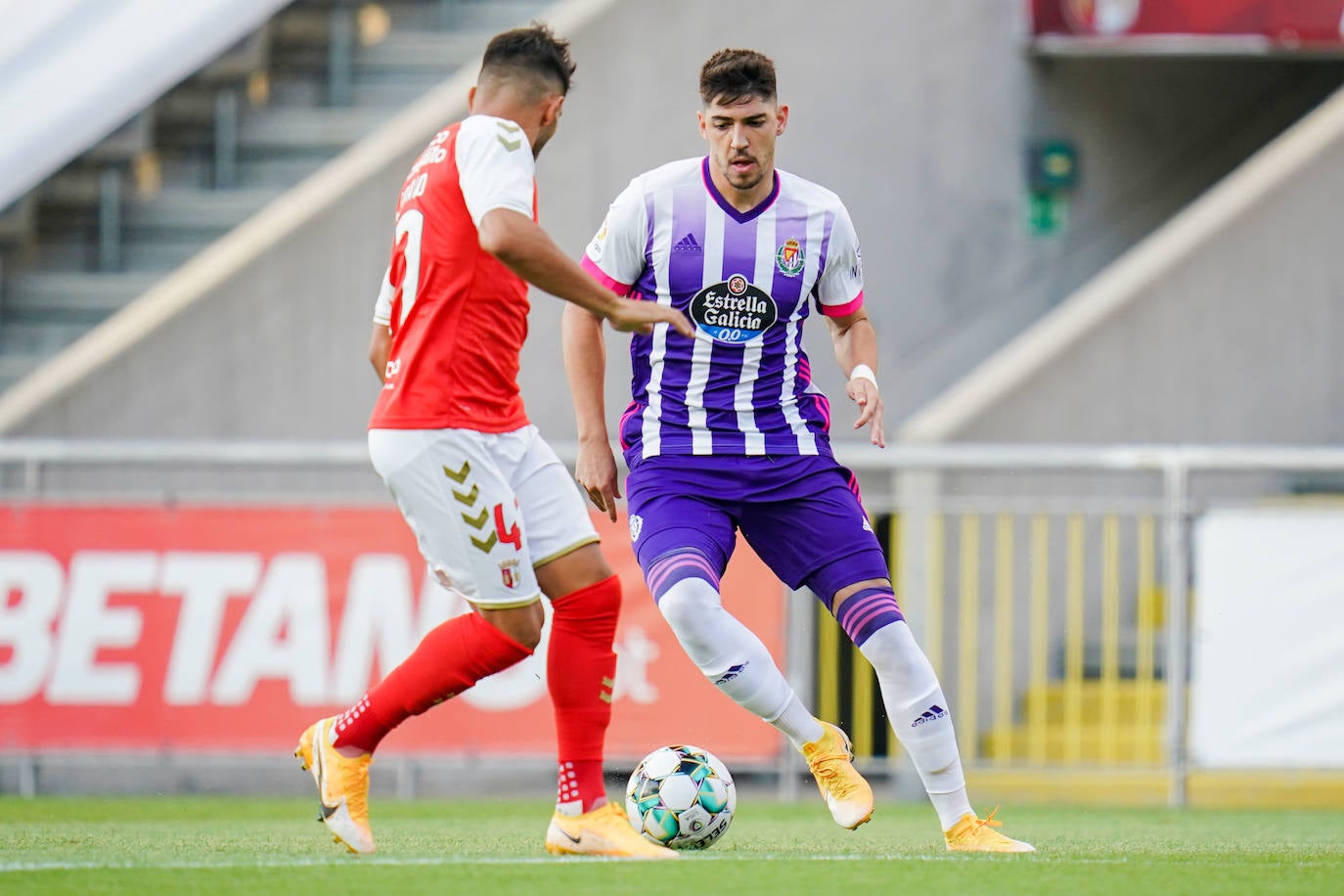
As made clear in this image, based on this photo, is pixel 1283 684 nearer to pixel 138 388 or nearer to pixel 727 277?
pixel 727 277

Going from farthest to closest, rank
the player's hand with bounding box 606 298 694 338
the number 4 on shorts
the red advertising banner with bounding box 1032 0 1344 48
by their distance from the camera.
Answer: the red advertising banner with bounding box 1032 0 1344 48
the number 4 on shorts
the player's hand with bounding box 606 298 694 338

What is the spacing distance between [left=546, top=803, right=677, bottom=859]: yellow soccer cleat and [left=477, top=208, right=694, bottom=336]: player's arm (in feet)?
4.11

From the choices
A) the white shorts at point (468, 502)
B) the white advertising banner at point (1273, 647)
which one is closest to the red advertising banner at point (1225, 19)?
the white advertising banner at point (1273, 647)

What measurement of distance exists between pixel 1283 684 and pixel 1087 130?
571 cm

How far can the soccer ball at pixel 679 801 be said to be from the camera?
17.0ft

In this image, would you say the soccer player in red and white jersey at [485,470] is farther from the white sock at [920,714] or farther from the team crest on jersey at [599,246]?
the white sock at [920,714]

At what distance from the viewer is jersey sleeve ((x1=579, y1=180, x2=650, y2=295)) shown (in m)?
5.29

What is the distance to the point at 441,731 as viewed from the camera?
338 inches

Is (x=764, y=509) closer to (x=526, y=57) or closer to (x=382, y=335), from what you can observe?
(x=382, y=335)

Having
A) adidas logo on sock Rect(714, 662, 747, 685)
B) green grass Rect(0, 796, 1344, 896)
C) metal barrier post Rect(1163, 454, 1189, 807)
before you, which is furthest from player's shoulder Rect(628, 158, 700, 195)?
metal barrier post Rect(1163, 454, 1189, 807)

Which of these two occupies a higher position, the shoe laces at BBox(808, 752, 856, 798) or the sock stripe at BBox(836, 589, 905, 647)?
the sock stripe at BBox(836, 589, 905, 647)

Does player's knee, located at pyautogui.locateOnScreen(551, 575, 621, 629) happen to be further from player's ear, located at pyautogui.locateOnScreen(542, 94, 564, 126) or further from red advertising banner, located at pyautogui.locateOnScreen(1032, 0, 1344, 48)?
red advertising banner, located at pyautogui.locateOnScreen(1032, 0, 1344, 48)

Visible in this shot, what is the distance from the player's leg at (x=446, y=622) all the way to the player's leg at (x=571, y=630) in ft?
0.32

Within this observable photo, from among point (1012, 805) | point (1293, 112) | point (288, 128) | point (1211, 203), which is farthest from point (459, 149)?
point (1293, 112)
